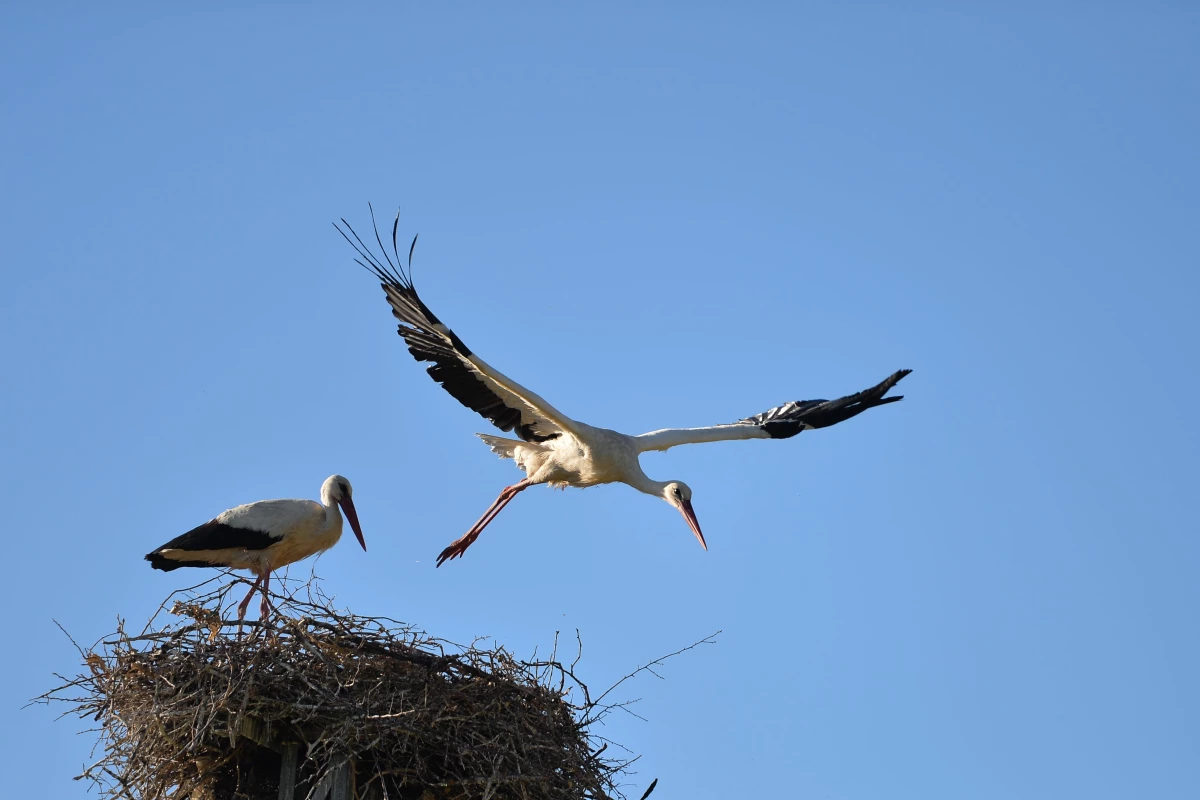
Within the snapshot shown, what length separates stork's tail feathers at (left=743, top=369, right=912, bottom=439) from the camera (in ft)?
34.3

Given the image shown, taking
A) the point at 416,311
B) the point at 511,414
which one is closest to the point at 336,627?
the point at 416,311

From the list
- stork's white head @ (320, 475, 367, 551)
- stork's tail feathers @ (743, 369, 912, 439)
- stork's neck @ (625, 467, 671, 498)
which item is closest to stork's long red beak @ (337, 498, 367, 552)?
stork's white head @ (320, 475, 367, 551)

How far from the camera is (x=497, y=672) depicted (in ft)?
20.3

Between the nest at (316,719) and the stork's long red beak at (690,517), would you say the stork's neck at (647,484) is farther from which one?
the nest at (316,719)

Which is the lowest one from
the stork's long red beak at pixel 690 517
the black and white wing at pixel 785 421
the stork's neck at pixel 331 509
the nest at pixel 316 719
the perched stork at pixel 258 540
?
the nest at pixel 316 719

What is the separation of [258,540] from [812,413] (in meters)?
4.68

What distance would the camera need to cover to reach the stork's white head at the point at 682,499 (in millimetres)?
10094

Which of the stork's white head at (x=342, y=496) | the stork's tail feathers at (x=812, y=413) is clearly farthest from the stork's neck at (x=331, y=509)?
the stork's tail feathers at (x=812, y=413)

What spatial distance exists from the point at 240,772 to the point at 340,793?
0.71 meters

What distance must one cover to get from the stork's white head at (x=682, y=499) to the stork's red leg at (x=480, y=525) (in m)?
1.03

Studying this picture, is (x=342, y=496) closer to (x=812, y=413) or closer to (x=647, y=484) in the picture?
(x=647, y=484)

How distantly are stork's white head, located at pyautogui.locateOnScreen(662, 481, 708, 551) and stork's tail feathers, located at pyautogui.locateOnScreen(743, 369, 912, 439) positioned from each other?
2.84 feet

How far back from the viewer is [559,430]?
9.81 metres

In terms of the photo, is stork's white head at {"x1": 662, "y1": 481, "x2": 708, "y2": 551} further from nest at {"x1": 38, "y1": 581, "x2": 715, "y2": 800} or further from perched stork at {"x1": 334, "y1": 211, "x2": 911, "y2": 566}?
nest at {"x1": 38, "y1": 581, "x2": 715, "y2": 800}
